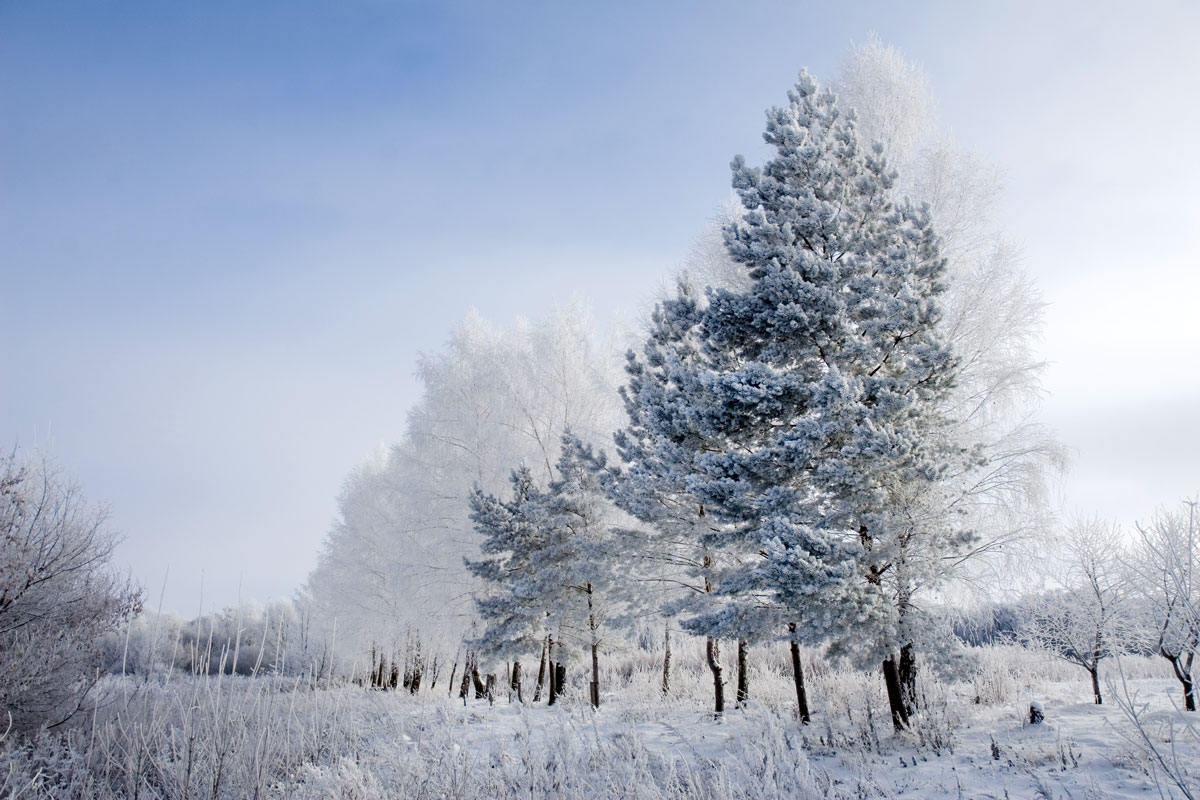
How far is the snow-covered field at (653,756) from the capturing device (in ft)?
17.8

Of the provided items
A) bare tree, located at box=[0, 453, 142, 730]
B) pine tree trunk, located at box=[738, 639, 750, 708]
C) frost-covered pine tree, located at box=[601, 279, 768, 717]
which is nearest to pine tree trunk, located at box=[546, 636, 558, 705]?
frost-covered pine tree, located at box=[601, 279, 768, 717]

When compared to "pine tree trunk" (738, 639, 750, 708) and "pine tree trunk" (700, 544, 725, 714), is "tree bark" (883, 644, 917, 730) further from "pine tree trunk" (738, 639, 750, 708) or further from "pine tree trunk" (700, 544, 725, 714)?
"pine tree trunk" (738, 639, 750, 708)

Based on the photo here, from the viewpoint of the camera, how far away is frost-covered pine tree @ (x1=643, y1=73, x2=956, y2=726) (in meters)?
7.62

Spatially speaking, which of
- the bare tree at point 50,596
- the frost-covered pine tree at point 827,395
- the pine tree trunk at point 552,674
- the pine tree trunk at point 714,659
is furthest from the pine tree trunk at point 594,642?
the bare tree at point 50,596

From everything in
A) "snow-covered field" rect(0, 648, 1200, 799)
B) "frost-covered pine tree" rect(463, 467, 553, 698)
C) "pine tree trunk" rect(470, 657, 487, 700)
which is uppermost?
"frost-covered pine tree" rect(463, 467, 553, 698)

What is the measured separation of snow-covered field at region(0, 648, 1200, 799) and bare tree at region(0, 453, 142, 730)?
652mm

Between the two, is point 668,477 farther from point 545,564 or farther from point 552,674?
point 552,674

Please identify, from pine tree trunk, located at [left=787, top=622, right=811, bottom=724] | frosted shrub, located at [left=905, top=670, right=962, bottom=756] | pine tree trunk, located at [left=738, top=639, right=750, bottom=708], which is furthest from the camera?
pine tree trunk, located at [left=738, top=639, right=750, bottom=708]

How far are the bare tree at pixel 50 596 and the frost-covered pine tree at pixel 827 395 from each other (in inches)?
363

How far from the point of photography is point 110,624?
10.2m

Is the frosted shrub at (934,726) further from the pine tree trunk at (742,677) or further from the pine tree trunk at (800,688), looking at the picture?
the pine tree trunk at (742,677)

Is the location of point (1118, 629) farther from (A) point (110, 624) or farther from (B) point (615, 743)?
(A) point (110, 624)

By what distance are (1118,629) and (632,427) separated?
9261 millimetres

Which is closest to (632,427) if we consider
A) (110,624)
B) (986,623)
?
(986,623)
